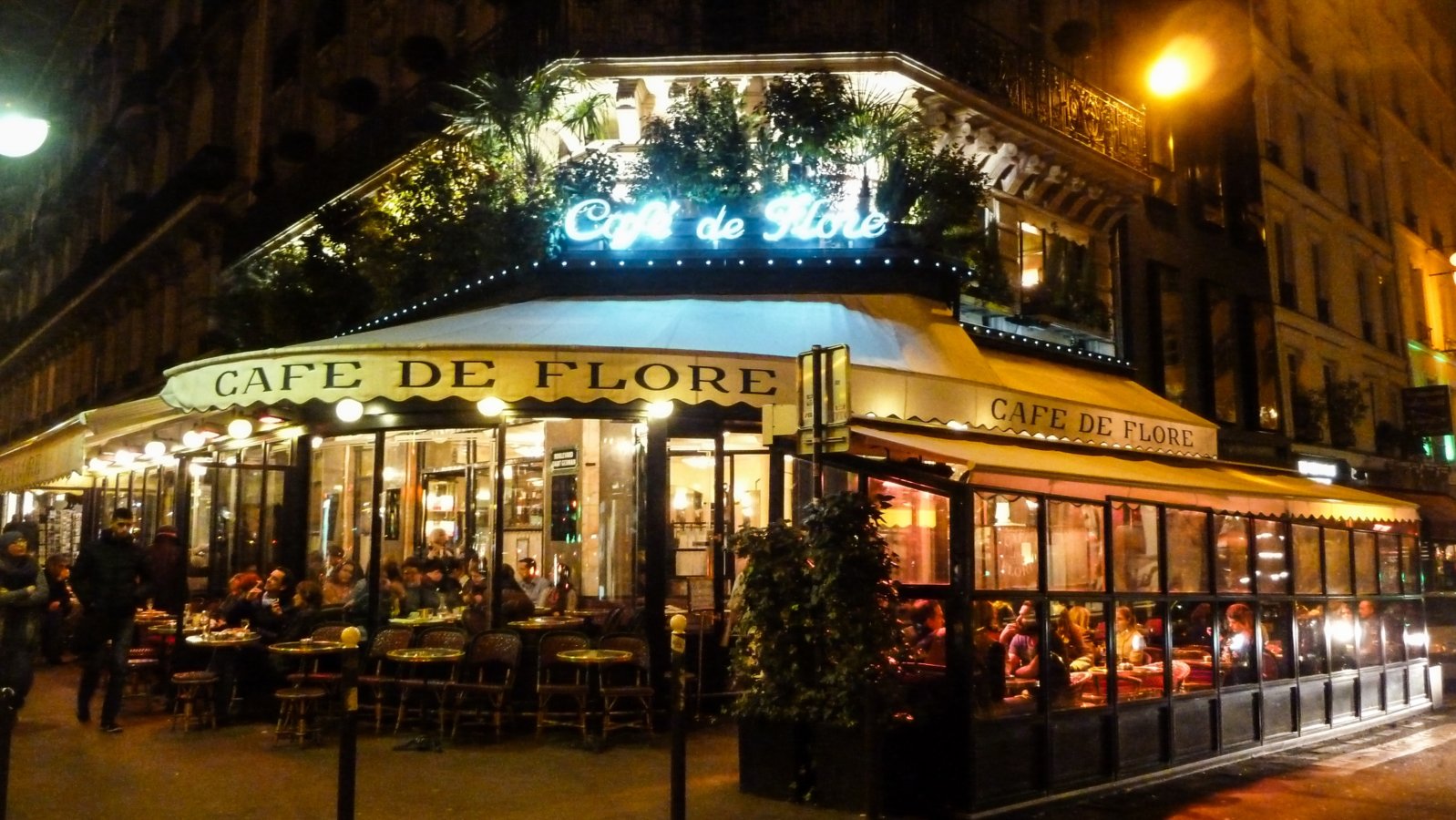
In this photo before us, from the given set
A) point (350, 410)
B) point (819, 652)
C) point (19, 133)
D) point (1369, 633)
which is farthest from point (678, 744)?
point (1369, 633)

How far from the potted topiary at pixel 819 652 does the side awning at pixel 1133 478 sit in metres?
1.10

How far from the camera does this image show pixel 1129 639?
925 centimetres

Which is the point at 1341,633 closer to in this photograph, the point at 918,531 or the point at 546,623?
the point at 918,531

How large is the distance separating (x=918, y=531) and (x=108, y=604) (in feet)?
23.4

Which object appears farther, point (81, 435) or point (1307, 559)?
point (81, 435)

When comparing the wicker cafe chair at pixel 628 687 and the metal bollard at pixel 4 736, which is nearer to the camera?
the metal bollard at pixel 4 736

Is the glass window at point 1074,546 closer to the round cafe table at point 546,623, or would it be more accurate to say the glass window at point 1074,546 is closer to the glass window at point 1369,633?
the round cafe table at point 546,623

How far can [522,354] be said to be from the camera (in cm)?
969

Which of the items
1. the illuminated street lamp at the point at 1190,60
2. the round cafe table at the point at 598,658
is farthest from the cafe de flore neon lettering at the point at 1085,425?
the illuminated street lamp at the point at 1190,60

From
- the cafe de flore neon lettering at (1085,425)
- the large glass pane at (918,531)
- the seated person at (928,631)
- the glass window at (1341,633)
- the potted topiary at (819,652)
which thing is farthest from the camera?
the glass window at (1341,633)

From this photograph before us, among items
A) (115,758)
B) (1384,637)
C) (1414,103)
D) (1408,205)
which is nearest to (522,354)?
(115,758)

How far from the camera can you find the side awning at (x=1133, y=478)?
28.5 ft

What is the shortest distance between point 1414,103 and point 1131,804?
30.7m

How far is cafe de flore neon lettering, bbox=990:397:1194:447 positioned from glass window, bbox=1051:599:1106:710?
2563mm
